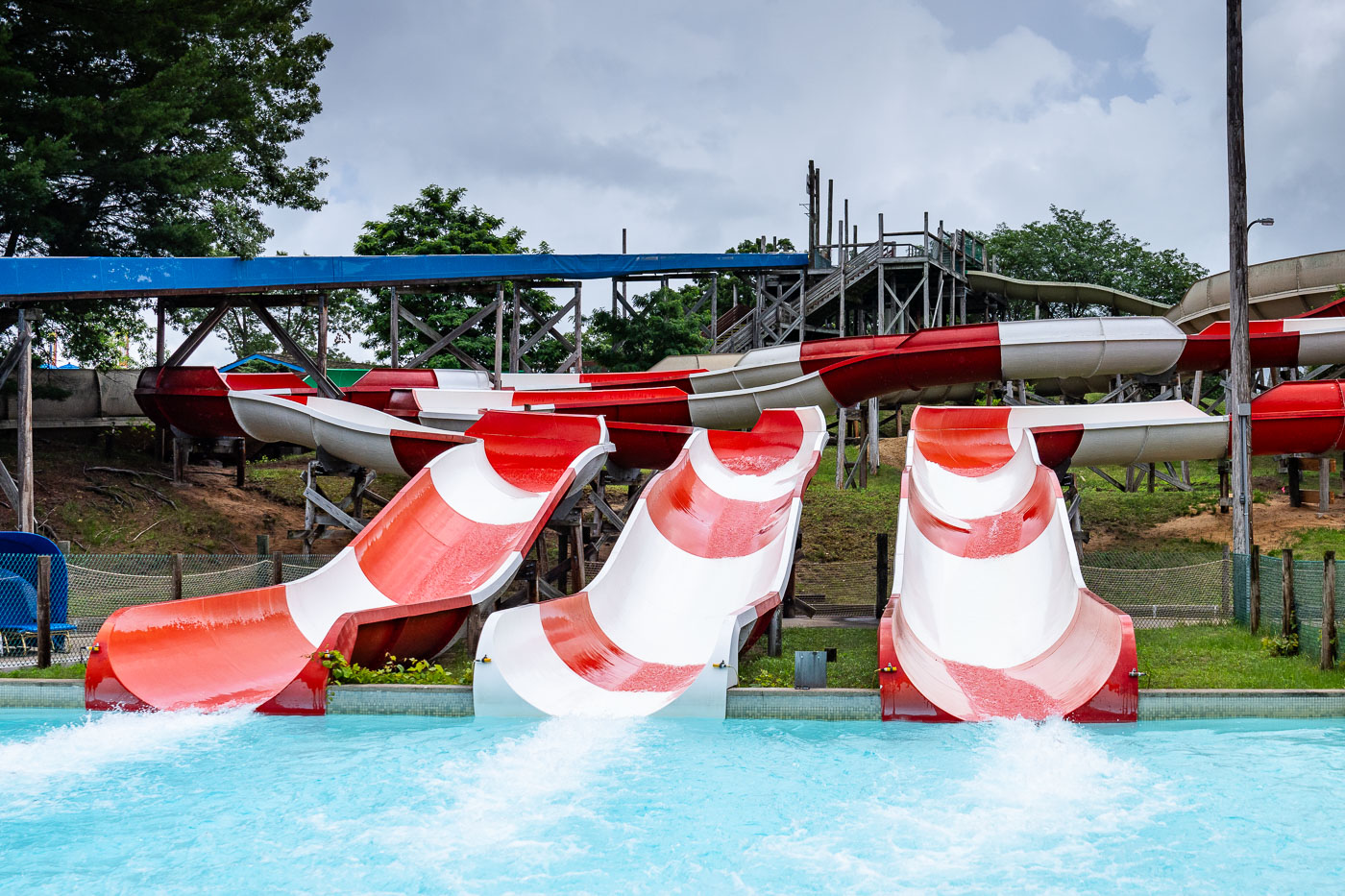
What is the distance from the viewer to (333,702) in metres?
8.37

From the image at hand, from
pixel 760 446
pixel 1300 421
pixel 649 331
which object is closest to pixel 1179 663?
pixel 760 446

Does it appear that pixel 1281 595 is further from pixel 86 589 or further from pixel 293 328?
pixel 293 328

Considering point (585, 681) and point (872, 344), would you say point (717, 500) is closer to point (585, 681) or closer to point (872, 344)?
point (585, 681)

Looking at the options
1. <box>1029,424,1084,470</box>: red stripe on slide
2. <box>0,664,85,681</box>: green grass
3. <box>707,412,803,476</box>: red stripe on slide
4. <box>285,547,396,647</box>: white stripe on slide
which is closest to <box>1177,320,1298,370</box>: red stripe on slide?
<box>1029,424,1084,470</box>: red stripe on slide

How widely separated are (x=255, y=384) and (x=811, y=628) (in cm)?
1112

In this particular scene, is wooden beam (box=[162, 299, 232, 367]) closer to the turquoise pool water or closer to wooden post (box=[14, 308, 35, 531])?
wooden post (box=[14, 308, 35, 531])

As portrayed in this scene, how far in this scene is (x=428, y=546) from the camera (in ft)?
35.9

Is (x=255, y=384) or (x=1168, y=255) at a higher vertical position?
(x=1168, y=255)

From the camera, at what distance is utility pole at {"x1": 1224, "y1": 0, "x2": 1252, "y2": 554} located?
11891 mm

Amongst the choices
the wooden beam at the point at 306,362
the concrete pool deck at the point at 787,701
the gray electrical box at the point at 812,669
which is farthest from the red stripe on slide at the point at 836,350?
the concrete pool deck at the point at 787,701

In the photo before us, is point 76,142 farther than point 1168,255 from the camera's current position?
No

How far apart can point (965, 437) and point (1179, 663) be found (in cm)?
523

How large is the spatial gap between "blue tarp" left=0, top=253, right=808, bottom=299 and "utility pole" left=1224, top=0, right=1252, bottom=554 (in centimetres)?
1018

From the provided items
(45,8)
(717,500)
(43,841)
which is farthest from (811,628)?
(45,8)
